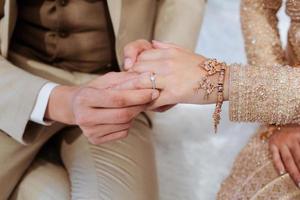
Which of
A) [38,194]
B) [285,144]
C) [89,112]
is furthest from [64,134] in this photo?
[285,144]

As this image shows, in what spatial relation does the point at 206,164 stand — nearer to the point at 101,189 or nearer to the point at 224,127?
the point at 224,127

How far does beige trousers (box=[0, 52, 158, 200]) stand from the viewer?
115cm

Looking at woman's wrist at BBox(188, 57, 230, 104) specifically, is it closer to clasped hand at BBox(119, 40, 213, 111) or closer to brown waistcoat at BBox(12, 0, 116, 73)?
clasped hand at BBox(119, 40, 213, 111)

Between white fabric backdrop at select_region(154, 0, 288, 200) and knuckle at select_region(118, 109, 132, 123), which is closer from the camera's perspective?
knuckle at select_region(118, 109, 132, 123)

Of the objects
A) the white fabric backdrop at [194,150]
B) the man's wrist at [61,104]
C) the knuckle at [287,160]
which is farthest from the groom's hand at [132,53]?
the white fabric backdrop at [194,150]

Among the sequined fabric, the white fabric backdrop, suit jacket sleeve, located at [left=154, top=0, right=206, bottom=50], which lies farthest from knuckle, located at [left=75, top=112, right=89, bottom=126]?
the white fabric backdrop

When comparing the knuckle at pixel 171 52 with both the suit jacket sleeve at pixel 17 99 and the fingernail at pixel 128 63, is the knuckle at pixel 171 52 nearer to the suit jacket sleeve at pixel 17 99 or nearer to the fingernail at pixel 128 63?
the fingernail at pixel 128 63

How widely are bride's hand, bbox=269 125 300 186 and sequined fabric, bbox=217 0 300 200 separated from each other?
0.02 metres

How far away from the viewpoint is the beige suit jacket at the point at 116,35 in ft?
3.59

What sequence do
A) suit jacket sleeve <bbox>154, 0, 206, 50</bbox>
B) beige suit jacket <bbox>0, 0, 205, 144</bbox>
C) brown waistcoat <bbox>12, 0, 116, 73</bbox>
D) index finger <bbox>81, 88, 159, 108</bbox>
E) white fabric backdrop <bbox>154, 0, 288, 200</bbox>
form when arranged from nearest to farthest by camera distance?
index finger <bbox>81, 88, 159, 108</bbox> → beige suit jacket <bbox>0, 0, 205, 144</bbox> → brown waistcoat <bbox>12, 0, 116, 73</bbox> → suit jacket sleeve <bbox>154, 0, 206, 50</bbox> → white fabric backdrop <bbox>154, 0, 288, 200</bbox>

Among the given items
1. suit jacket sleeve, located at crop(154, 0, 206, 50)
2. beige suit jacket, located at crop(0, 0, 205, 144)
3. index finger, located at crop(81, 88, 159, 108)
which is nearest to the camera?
index finger, located at crop(81, 88, 159, 108)

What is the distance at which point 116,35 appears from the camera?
122 cm

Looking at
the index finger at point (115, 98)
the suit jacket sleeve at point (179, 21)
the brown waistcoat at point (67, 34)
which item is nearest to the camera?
the index finger at point (115, 98)

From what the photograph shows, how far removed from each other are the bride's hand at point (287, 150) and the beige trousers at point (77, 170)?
0.26m
